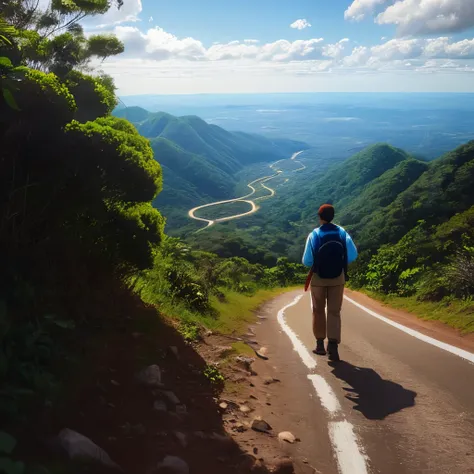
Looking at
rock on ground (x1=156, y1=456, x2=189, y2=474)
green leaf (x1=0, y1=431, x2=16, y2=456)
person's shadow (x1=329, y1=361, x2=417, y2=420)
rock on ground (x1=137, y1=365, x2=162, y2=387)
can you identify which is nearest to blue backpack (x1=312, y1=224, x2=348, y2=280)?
person's shadow (x1=329, y1=361, x2=417, y2=420)

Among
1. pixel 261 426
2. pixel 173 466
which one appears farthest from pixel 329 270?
pixel 173 466

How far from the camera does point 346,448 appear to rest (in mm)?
3580

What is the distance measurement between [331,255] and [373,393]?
6.38 feet

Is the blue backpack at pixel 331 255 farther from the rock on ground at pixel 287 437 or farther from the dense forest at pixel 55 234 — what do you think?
the rock on ground at pixel 287 437

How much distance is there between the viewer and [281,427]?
4.02 meters

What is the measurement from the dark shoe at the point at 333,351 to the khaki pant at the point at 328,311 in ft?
0.25

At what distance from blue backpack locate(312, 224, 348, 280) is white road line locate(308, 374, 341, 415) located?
4.59ft

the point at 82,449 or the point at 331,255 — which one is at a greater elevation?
the point at 331,255

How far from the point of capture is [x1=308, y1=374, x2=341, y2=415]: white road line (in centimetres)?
440

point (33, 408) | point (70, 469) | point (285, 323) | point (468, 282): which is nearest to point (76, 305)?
point (33, 408)

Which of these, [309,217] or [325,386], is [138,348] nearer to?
[325,386]

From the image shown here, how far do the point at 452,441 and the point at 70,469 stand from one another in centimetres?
278

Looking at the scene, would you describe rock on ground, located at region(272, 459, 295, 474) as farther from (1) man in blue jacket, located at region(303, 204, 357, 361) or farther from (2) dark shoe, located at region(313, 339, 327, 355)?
(2) dark shoe, located at region(313, 339, 327, 355)

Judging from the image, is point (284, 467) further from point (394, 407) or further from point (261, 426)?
point (394, 407)
